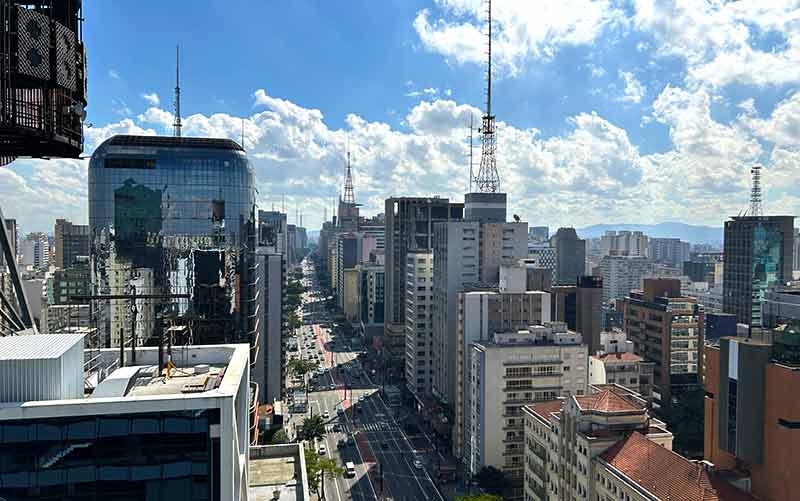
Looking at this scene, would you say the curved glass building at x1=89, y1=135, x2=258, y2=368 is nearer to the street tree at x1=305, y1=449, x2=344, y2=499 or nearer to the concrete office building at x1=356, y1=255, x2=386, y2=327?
the street tree at x1=305, y1=449, x2=344, y2=499

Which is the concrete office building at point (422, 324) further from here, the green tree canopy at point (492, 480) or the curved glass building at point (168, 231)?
the curved glass building at point (168, 231)

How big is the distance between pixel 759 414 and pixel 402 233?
→ 312 feet

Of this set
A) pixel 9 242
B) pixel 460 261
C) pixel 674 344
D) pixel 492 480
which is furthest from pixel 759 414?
pixel 674 344

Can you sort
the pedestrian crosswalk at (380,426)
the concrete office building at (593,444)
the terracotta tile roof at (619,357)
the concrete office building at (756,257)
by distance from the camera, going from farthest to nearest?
the concrete office building at (756,257)
the pedestrian crosswalk at (380,426)
the terracotta tile roof at (619,357)
the concrete office building at (593,444)

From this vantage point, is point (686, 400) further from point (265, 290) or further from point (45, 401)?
point (45, 401)

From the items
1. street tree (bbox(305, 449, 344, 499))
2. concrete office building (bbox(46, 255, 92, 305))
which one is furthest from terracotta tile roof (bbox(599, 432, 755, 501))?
concrete office building (bbox(46, 255, 92, 305))

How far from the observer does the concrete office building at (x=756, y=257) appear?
118 meters

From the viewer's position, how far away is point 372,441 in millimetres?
85438

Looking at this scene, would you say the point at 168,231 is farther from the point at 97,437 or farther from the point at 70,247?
the point at 70,247

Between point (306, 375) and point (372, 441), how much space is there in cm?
4071

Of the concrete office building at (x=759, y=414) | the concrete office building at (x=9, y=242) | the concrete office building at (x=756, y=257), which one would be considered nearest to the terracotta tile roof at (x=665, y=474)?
the concrete office building at (x=759, y=414)

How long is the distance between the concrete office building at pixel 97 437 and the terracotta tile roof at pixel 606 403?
1312 inches

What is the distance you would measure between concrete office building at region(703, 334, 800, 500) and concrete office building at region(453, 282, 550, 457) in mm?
33651

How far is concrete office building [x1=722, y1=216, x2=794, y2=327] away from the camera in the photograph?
11831cm
